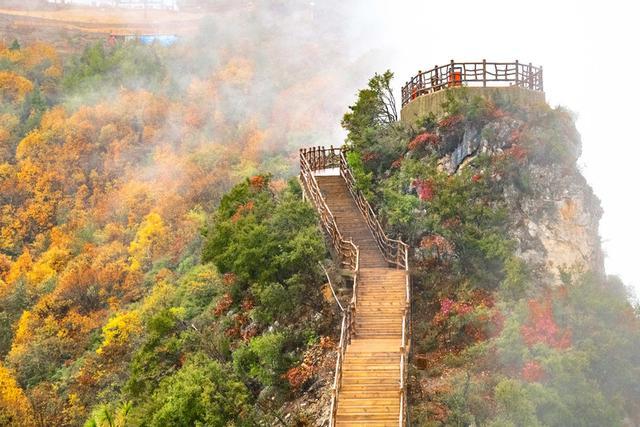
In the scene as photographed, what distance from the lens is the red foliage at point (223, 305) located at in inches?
1188

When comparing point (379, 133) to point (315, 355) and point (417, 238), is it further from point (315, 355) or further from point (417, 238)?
point (315, 355)

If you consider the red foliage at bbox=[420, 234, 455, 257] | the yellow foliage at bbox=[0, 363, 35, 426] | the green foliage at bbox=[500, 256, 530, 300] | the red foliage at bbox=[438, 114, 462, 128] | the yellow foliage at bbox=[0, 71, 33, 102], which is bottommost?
the yellow foliage at bbox=[0, 363, 35, 426]

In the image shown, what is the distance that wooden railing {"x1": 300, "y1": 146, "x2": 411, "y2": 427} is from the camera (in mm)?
20656

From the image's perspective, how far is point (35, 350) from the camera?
4253 cm

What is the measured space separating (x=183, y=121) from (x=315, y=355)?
5430cm

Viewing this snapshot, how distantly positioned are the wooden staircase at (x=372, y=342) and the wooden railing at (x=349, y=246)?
24 centimetres

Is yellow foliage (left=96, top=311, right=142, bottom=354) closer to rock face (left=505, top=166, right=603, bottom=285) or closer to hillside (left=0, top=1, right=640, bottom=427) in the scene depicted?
hillside (left=0, top=1, right=640, bottom=427)

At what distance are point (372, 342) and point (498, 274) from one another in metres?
5.81

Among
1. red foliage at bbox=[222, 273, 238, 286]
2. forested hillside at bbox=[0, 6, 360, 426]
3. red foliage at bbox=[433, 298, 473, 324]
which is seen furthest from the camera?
red foliage at bbox=[222, 273, 238, 286]

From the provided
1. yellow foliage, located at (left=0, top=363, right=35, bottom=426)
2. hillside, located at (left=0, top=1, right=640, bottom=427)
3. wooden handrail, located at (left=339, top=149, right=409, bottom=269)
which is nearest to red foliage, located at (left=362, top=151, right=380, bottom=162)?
hillside, located at (left=0, top=1, right=640, bottom=427)

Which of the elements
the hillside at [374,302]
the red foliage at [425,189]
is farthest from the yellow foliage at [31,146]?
the red foliage at [425,189]

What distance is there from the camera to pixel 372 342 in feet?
74.6

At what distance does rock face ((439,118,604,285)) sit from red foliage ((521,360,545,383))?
16.2ft

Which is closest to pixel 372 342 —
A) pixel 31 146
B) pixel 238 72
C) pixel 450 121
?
pixel 450 121
